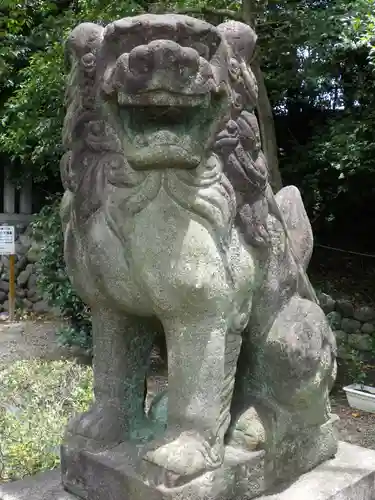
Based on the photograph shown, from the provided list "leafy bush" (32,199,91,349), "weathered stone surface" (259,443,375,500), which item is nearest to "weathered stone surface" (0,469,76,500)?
"weathered stone surface" (259,443,375,500)

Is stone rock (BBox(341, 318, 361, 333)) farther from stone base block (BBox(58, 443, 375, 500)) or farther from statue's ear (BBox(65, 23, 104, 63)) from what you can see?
statue's ear (BBox(65, 23, 104, 63))

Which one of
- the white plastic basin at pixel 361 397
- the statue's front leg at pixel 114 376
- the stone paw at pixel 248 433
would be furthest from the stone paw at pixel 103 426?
the white plastic basin at pixel 361 397

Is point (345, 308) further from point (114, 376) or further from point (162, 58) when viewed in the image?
point (162, 58)

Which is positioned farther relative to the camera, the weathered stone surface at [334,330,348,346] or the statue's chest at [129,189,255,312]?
the weathered stone surface at [334,330,348,346]

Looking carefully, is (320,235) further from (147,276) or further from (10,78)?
(147,276)

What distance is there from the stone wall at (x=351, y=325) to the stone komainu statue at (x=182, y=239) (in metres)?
3.58

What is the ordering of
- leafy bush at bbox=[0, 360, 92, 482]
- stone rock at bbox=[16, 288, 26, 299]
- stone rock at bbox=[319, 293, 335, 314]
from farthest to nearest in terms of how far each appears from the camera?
stone rock at bbox=[16, 288, 26, 299] → stone rock at bbox=[319, 293, 335, 314] → leafy bush at bbox=[0, 360, 92, 482]

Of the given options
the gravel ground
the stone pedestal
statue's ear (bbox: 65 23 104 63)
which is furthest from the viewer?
the gravel ground

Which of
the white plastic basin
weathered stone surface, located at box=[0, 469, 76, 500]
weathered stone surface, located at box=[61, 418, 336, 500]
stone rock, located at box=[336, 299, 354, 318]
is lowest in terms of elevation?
the white plastic basin

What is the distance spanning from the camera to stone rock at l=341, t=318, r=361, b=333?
209 inches

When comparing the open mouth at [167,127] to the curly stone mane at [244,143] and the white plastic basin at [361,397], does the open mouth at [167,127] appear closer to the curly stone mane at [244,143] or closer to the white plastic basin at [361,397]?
the curly stone mane at [244,143]

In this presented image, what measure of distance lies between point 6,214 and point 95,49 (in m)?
7.01

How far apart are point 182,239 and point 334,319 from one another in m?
3.90

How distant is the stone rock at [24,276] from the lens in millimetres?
7895
